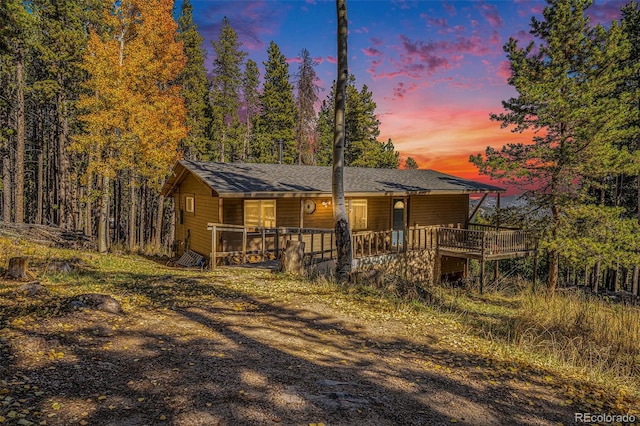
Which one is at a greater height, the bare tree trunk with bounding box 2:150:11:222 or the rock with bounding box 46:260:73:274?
the bare tree trunk with bounding box 2:150:11:222

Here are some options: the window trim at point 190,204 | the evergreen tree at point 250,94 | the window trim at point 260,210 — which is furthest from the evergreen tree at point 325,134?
the window trim at point 260,210

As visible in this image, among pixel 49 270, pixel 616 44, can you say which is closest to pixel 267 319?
pixel 49 270

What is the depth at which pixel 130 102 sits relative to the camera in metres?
16.0

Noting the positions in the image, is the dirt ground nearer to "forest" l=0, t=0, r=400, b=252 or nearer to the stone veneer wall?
the stone veneer wall

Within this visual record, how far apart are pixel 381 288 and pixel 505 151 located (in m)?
9.75

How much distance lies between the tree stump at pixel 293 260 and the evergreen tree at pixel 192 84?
19.8 metres

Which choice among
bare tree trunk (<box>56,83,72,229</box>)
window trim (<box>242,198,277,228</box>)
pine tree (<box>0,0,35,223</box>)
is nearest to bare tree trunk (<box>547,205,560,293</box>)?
window trim (<box>242,198,277,228</box>)

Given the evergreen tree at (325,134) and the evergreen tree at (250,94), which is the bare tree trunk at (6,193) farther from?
the evergreen tree at (325,134)

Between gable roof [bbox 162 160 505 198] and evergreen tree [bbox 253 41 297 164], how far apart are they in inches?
709

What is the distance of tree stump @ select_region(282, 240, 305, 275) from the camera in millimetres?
11398

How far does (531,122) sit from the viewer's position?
1594 centimetres

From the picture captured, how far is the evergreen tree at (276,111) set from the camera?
3797cm

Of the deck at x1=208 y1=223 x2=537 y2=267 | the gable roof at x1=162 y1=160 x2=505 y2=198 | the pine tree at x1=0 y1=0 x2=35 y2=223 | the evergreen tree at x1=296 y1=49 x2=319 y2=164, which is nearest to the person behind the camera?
the pine tree at x1=0 y1=0 x2=35 y2=223

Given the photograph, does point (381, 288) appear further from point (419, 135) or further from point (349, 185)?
point (419, 135)
